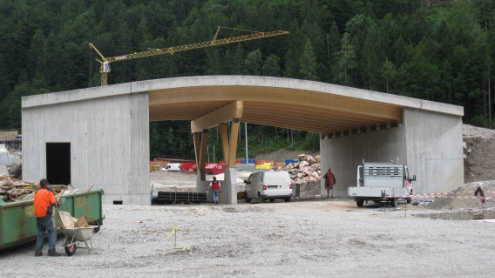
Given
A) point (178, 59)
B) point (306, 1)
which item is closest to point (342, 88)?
point (178, 59)

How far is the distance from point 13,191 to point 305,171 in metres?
43.7

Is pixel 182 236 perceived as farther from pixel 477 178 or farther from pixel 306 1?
pixel 306 1

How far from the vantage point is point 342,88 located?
31.5m

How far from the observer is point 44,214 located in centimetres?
1293

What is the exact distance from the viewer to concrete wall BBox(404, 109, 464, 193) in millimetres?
32500

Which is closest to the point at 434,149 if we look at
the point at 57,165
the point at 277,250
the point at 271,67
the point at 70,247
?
the point at 57,165

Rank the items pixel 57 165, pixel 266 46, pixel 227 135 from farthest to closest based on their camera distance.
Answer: pixel 266 46 → pixel 227 135 → pixel 57 165

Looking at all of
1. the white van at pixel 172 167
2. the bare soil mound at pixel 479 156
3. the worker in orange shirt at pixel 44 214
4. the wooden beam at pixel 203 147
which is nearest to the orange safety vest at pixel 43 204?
the worker in orange shirt at pixel 44 214

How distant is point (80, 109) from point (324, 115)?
14.0m

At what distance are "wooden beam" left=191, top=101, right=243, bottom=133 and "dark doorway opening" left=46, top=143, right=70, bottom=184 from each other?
27.1 ft

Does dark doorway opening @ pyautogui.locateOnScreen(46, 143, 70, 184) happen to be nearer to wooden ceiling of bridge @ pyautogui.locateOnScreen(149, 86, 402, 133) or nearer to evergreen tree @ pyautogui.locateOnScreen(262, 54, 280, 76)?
wooden ceiling of bridge @ pyautogui.locateOnScreen(149, 86, 402, 133)

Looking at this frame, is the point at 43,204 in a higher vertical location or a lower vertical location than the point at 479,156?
lower

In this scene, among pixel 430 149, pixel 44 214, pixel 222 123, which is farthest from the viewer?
pixel 222 123

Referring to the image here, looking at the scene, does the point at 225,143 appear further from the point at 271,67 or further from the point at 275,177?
the point at 271,67
